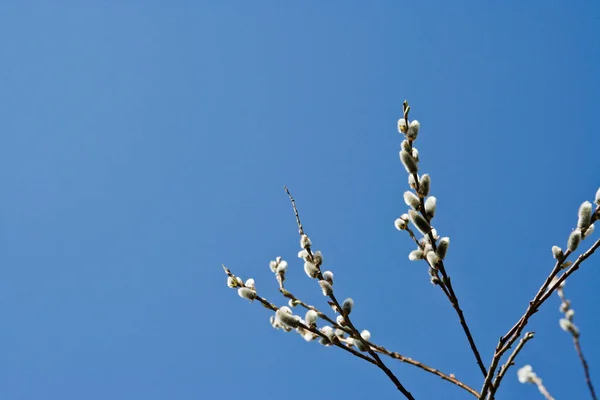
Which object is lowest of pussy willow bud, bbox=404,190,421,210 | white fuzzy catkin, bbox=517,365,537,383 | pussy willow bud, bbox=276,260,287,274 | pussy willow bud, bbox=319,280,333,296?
white fuzzy catkin, bbox=517,365,537,383

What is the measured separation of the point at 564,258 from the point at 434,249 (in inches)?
18.2

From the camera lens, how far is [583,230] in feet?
5.72

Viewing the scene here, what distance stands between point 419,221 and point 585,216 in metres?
0.61

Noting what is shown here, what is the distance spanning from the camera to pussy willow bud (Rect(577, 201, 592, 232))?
1716 mm

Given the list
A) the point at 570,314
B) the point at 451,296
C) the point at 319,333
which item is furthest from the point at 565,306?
the point at 319,333

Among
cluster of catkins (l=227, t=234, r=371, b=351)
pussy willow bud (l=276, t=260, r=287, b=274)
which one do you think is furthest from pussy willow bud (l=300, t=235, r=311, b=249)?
pussy willow bud (l=276, t=260, r=287, b=274)

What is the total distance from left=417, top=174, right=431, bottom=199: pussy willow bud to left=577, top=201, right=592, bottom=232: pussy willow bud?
556 mm

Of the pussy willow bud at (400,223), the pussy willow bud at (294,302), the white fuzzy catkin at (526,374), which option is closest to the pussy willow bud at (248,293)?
the pussy willow bud at (294,302)

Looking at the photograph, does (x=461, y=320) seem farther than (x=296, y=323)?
No

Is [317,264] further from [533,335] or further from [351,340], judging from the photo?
[533,335]

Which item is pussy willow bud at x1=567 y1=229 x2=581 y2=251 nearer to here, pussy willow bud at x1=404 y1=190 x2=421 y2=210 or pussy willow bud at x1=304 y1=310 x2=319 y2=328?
pussy willow bud at x1=404 y1=190 x2=421 y2=210

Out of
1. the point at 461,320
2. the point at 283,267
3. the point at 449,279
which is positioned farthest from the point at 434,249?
the point at 283,267

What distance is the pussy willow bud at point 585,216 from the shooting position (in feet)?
5.63

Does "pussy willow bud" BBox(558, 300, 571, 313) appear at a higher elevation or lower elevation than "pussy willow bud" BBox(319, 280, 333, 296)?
lower
